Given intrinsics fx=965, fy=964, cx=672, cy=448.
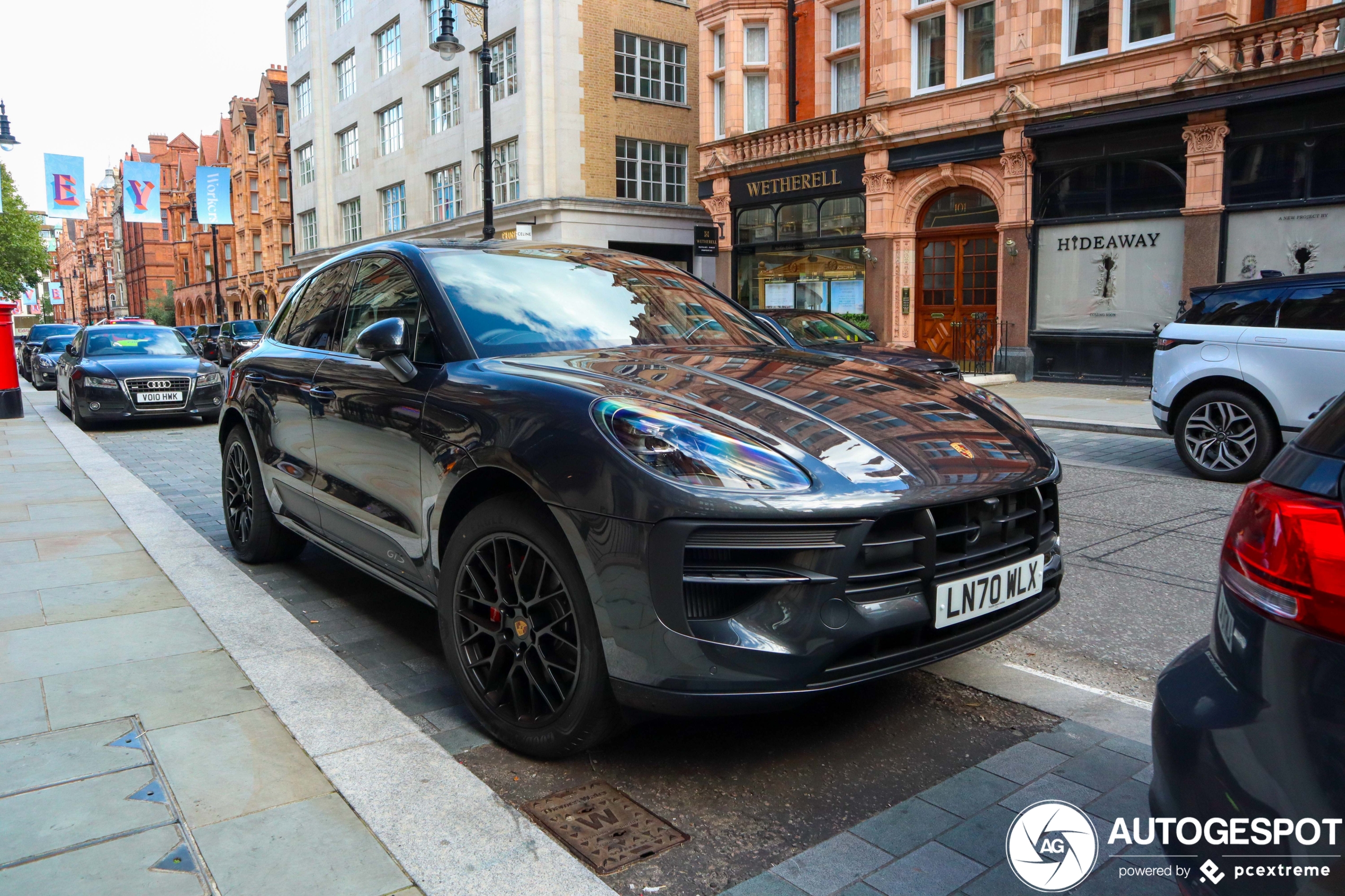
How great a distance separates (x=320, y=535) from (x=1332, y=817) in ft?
13.1

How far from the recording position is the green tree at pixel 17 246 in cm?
6038

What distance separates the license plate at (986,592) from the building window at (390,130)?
36.7 meters

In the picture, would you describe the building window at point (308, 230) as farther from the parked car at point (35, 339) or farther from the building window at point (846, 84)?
the building window at point (846, 84)

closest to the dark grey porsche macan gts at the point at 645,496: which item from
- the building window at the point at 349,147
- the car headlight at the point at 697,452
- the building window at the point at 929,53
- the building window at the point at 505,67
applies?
the car headlight at the point at 697,452

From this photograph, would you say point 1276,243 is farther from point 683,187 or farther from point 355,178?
point 355,178

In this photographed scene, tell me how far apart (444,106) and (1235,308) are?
29.5 meters

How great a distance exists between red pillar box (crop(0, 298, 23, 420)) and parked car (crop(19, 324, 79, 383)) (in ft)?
44.2

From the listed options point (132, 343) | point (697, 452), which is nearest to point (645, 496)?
point (697, 452)

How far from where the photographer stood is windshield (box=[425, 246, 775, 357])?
11.8 feet

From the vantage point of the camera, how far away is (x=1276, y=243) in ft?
49.6

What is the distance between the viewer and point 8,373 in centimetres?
1372

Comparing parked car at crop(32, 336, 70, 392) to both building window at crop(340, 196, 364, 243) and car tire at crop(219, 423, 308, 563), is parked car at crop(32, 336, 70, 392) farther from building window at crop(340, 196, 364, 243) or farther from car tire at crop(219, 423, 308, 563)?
car tire at crop(219, 423, 308, 563)

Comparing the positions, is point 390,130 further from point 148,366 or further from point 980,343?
point 148,366

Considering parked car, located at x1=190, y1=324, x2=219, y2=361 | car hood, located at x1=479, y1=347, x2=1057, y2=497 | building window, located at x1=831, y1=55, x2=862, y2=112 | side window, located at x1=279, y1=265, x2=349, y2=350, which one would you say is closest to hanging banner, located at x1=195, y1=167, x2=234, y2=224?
parked car, located at x1=190, y1=324, x2=219, y2=361
